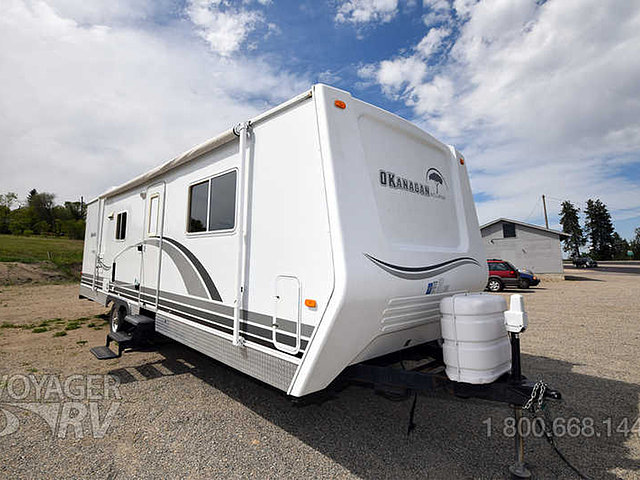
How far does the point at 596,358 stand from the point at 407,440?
4.41 meters

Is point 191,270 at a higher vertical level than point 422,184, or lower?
lower

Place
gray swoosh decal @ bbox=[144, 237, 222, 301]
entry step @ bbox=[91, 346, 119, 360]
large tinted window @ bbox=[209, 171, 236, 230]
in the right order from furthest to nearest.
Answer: entry step @ bbox=[91, 346, 119, 360] < gray swoosh decal @ bbox=[144, 237, 222, 301] < large tinted window @ bbox=[209, 171, 236, 230]

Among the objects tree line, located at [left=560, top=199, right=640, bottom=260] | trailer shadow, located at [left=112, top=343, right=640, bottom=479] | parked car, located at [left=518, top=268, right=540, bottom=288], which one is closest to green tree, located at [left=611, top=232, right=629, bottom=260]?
tree line, located at [left=560, top=199, right=640, bottom=260]

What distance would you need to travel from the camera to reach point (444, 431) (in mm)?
3570

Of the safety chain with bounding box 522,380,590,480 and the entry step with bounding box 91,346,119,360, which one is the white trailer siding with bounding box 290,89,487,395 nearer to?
the safety chain with bounding box 522,380,590,480

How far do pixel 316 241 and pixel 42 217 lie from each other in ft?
233

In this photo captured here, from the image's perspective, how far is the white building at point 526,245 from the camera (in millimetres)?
23891

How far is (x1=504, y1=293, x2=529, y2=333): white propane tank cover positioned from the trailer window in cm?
308

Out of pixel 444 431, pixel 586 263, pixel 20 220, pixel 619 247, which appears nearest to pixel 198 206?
pixel 444 431

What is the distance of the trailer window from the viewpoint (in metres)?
4.17

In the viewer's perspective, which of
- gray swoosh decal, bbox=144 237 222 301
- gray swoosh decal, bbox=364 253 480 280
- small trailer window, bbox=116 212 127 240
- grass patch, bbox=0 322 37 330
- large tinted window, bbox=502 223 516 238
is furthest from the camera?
large tinted window, bbox=502 223 516 238

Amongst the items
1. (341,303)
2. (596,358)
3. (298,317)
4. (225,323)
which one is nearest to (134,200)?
(225,323)

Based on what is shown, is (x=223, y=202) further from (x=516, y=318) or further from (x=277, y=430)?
(x=516, y=318)

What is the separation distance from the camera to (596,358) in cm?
592
